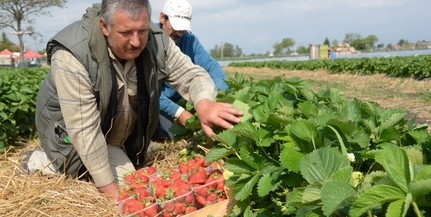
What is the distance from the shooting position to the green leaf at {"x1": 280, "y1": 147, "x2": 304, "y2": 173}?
1.55 meters

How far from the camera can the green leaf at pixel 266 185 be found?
167cm

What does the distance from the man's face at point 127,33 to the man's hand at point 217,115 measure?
52cm

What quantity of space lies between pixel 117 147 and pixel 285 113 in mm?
1739

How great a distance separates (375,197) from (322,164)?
305 millimetres

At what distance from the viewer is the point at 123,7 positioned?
9.03 feet

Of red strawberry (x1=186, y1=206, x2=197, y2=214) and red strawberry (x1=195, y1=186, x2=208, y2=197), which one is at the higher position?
red strawberry (x1=195, y1=186, x2=208, y2=197)

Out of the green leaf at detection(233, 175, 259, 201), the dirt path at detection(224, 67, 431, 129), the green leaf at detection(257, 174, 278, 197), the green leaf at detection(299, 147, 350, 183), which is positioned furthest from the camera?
Answer: the dirt path at detection(224, 67, 431, 129)

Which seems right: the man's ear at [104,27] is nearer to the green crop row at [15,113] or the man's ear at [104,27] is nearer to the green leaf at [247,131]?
the green leaf at [247,131]

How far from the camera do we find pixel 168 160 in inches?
153

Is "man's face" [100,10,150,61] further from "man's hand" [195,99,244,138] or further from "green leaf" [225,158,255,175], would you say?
"green leaf" [225,158,255,175]

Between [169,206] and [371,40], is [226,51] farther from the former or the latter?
[169,206]

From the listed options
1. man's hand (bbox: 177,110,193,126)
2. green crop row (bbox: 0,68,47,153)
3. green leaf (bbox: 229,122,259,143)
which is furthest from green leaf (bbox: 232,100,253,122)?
green crop row (bbox: 0,68,47,153)

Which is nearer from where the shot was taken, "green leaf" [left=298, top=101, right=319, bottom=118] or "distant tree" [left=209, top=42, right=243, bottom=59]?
"green leaf" [left=298, top=101, right=319, bottom=118]

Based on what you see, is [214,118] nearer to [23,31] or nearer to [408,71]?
[408,71]
